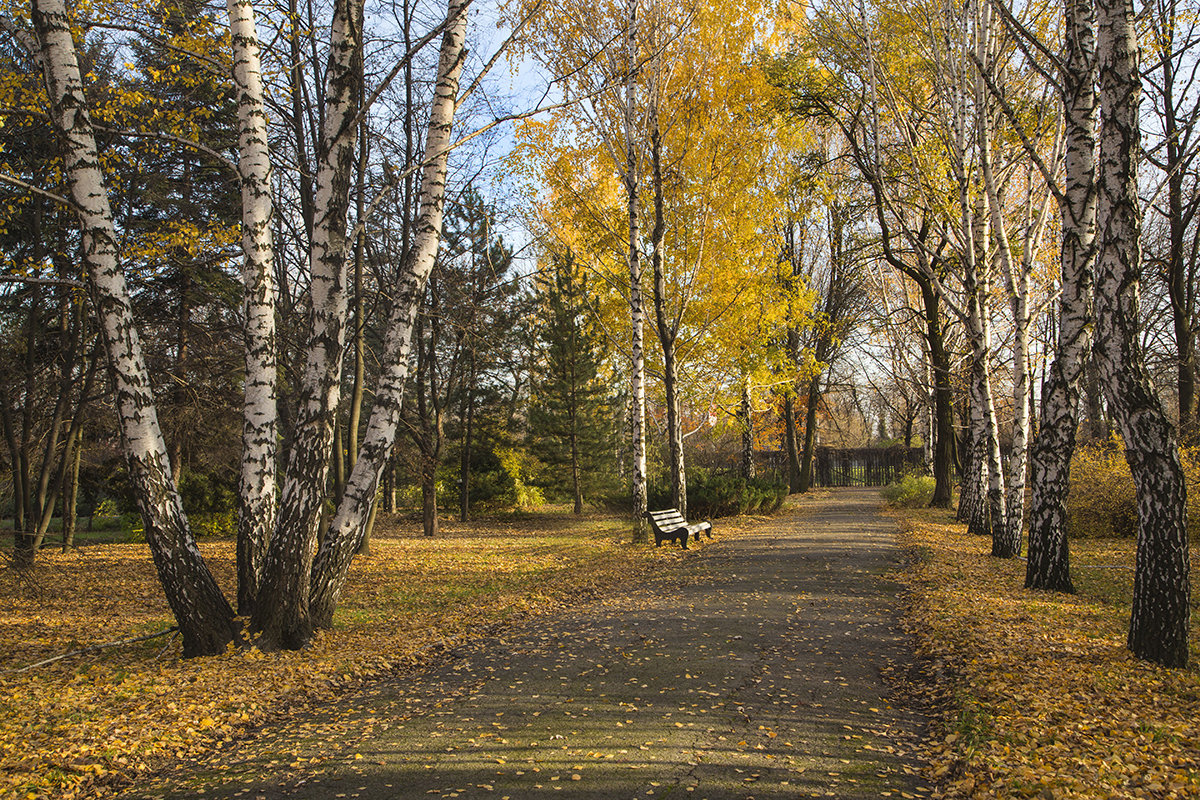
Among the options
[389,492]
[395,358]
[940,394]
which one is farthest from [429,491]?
[940,394]

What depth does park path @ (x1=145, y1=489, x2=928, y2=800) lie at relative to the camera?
11.5ft

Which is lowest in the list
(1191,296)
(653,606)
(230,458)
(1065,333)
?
(653,606)

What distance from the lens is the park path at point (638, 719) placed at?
11.5ft

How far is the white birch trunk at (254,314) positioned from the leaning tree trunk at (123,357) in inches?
23.2

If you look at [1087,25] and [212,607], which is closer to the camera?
[212,607]

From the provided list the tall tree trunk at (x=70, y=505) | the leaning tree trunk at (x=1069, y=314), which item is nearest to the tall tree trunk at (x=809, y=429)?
the leaning tree trunk at (x=1069, y=314)

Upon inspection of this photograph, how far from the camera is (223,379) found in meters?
14.9

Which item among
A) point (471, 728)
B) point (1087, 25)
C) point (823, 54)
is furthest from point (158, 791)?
point (823, 54)

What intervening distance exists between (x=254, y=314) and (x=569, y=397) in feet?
51.6

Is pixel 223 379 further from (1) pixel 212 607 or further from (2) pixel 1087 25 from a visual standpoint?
(2) pixel 1087 25

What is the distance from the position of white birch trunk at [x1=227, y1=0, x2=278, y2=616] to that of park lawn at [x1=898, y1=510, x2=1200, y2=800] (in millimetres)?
5574

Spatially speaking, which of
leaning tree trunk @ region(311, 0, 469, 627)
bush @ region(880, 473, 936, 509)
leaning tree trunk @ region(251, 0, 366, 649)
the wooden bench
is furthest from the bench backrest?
bush @ region(880, 473, 936, 509)

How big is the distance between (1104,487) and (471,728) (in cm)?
1319

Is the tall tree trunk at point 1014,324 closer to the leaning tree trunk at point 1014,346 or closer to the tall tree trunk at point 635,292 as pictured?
the leaning tree trunk at point 1014,346
